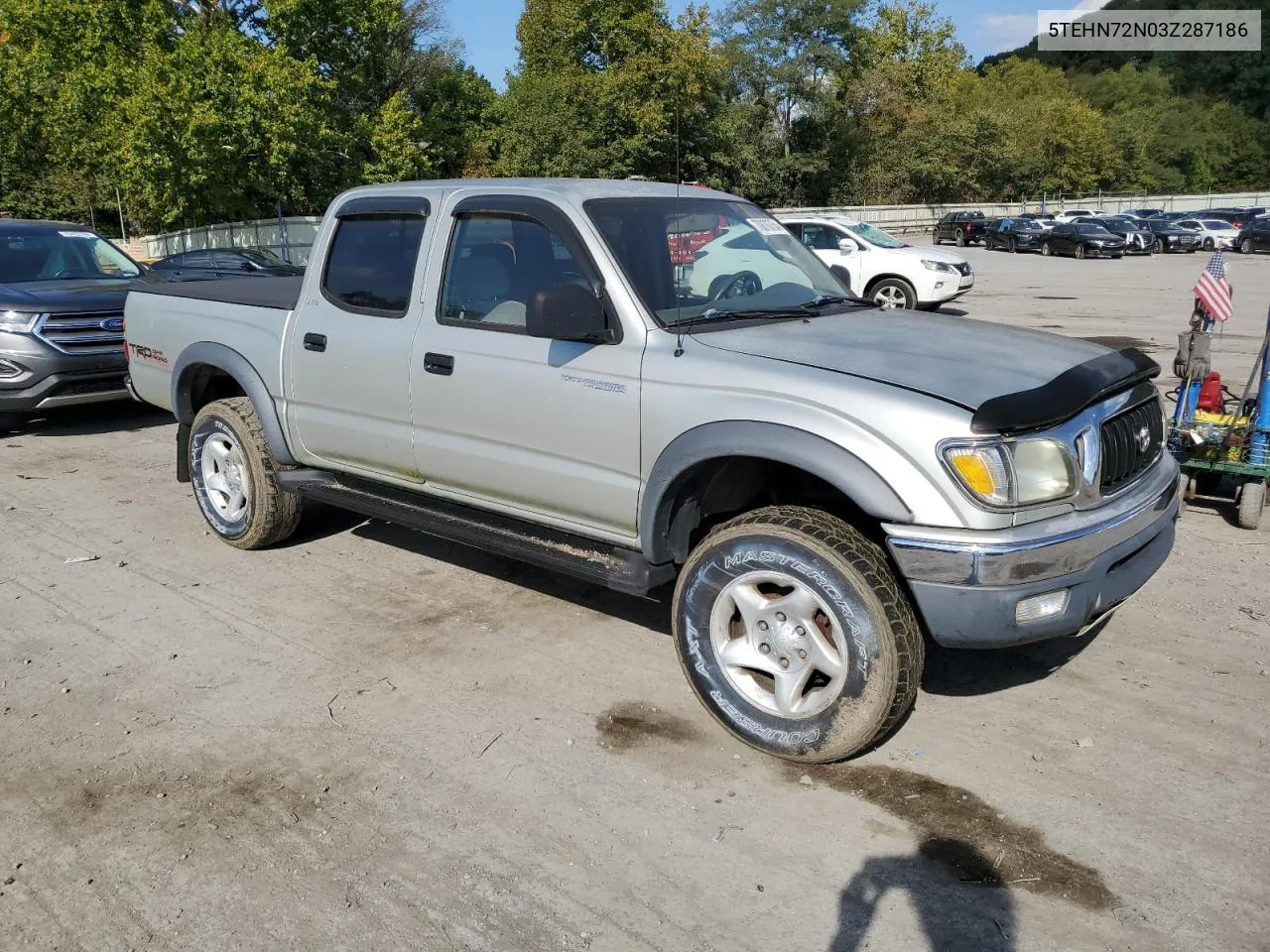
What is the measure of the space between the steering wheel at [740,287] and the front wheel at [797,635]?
3.50ft


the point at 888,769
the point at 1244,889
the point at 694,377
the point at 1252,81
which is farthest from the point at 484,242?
the point at 1252,81

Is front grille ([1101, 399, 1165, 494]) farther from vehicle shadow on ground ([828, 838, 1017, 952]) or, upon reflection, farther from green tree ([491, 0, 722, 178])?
green tree ([491, 0, 722, 178])

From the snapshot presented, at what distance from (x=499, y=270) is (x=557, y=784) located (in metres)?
2.19

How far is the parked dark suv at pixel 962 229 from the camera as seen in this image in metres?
46.2

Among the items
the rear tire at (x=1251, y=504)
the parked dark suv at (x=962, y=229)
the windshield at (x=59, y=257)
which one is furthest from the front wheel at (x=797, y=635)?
the parked dark suv at (x=962, y=229)

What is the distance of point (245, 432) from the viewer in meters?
5.60

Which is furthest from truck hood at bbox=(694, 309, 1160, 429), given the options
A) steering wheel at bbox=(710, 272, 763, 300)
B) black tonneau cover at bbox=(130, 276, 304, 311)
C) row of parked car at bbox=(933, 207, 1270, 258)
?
row of parked car at bbox=(933, 207, 1270, 258)

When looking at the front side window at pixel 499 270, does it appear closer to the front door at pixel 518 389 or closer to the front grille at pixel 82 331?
the front door at pixel 518 389

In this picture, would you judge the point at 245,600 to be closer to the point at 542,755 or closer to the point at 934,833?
the point at 542,755

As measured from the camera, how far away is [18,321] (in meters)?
8.72

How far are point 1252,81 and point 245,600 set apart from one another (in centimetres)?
12130

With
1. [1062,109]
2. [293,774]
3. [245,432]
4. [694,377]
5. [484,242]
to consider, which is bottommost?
[293,774]

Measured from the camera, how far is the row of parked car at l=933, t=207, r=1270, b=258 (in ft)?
121

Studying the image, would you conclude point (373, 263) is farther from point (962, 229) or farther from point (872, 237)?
point (962, 229)
